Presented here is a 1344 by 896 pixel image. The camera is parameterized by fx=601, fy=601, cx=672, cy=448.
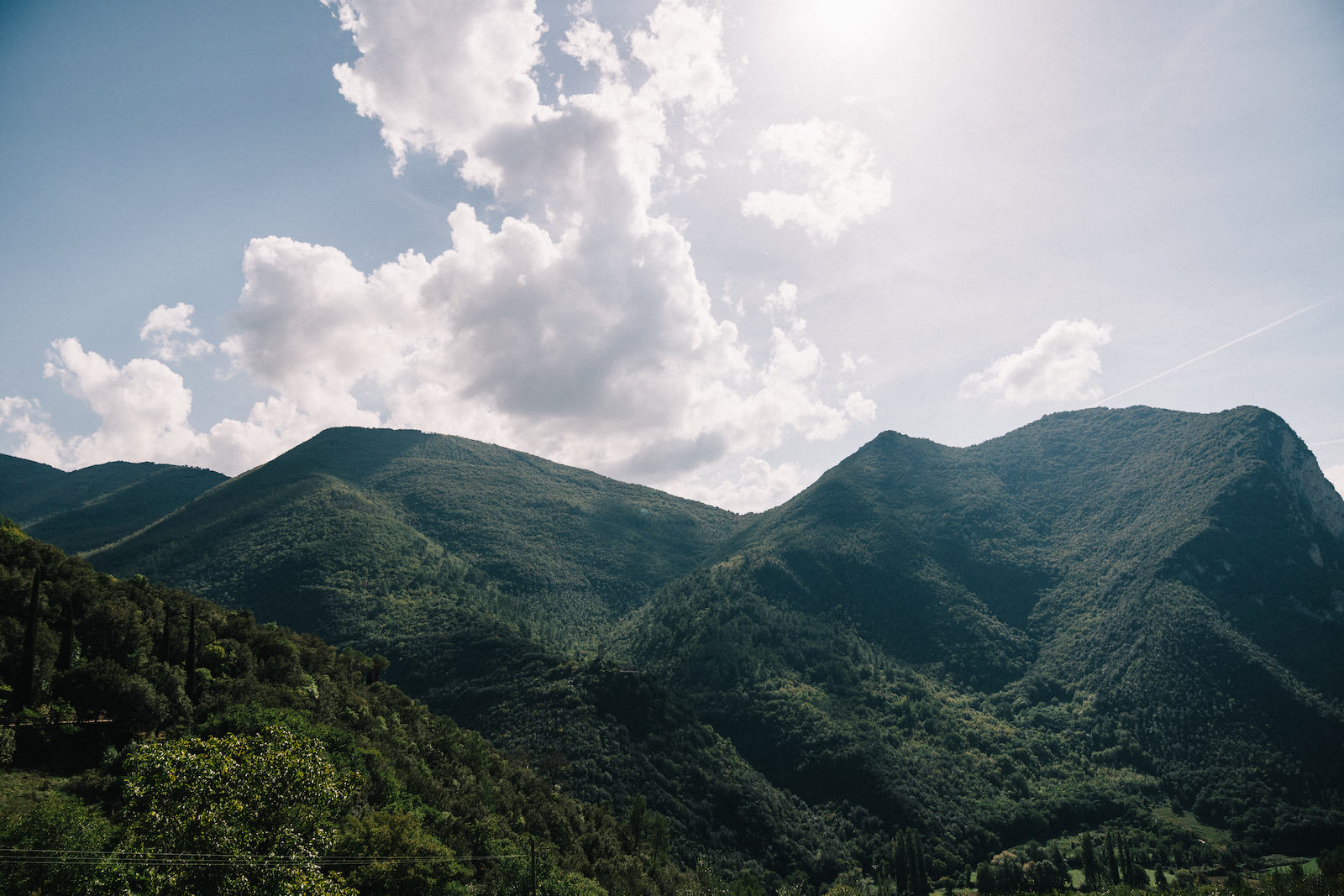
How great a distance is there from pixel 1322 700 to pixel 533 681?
635 ft

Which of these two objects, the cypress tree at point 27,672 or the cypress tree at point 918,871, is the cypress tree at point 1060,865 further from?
the cypress tree at point 27,672

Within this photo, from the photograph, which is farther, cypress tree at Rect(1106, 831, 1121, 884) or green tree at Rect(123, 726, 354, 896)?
cypress tree at Rect(1106, 831, 1121, 884)

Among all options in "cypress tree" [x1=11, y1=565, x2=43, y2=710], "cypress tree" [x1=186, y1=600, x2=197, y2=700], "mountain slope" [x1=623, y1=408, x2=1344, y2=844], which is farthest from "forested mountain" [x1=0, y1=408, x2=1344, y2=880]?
"cypress tree" [x1=11, y1=565, x2=43, y2=710]

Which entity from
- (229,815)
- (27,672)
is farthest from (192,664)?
(229,815)

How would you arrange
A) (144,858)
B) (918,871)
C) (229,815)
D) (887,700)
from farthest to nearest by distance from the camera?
(887,700)
(918,871)
(229,815)
(144,858)

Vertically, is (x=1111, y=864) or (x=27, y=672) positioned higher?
(x=27, y=672)

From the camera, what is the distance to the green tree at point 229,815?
29.0 m

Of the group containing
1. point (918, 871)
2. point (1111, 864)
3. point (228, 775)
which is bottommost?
point (1111, 864)

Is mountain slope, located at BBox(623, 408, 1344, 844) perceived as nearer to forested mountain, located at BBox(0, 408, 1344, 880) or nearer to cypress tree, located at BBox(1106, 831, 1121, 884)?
forested mountain, located at BBox(0, 408, 1344, 880)

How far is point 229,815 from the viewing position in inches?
1215

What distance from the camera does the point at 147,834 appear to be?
1155 inches

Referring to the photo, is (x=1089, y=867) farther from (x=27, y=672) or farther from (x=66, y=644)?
(x=27, y=672)

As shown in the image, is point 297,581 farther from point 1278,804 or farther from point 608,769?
point 1278,804

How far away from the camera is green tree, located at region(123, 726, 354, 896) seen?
29031 mm
